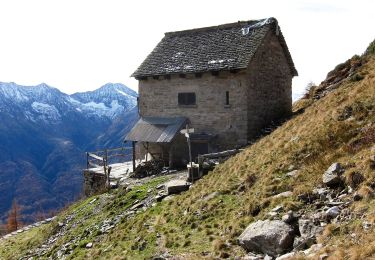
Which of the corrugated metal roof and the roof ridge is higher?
the roof ridge

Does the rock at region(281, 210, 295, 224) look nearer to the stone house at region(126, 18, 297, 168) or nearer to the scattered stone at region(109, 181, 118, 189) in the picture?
the stone house at region(126, 18, 297, 168)

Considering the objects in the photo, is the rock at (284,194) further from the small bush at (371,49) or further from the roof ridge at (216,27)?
the small bush at (371,49)

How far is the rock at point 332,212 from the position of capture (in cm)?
980

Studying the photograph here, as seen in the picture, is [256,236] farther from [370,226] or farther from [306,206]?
[370,226]

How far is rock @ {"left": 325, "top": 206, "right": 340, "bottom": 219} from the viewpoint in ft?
32.1

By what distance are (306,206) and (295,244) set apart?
5.32ft

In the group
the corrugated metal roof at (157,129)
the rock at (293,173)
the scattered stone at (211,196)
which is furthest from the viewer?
the corrugated metal roof at (157,129)

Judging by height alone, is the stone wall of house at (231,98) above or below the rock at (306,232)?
above

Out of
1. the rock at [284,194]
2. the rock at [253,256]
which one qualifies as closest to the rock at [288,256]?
the rock at [253,256]

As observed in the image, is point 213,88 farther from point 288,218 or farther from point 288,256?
point 288,256

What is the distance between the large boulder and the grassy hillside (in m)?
0.28

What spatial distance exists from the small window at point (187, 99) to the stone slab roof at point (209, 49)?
5.72ft

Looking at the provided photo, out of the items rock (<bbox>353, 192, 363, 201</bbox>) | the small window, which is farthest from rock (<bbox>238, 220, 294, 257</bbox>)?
the small window

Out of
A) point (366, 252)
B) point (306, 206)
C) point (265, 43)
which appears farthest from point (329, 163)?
point (265, 43)
